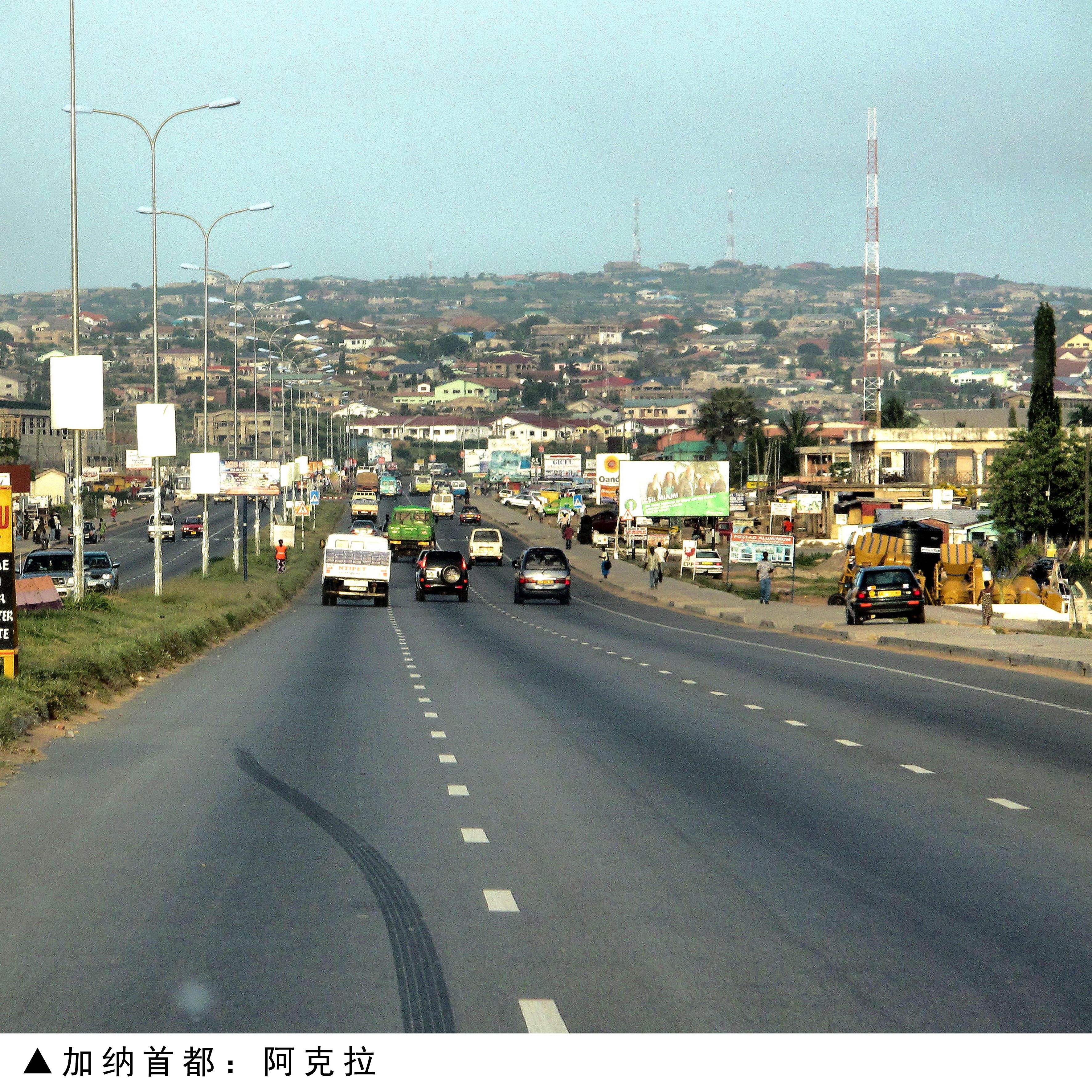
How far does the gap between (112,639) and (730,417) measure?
14046 centimetres

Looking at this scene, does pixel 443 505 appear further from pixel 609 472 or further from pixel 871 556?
pixel 871 556

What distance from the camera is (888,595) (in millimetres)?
38531

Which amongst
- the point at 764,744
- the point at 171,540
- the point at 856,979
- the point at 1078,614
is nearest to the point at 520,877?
the point at 856,979

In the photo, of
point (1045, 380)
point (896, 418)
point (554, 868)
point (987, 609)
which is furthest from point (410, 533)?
point (896, 418)

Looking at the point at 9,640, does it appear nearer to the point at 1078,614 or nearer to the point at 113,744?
the point at 113,744

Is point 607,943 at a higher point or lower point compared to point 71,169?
lower

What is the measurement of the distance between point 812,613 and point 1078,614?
9.74 m

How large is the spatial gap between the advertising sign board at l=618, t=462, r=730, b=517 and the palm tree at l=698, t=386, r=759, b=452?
267 ft

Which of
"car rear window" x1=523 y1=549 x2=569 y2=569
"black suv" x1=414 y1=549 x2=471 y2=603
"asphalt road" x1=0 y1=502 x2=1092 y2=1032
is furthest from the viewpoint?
"black suv" x1=414 y1=549 x2=471 y2=603

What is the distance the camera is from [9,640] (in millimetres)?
17625

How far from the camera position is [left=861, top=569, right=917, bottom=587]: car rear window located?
126ft

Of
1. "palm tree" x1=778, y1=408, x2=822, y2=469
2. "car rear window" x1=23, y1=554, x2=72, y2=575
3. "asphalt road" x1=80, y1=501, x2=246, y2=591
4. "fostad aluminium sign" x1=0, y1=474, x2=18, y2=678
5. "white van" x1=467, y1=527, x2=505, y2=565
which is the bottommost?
"asphalt road" x1=80, y1=501, x2=246, y2=591

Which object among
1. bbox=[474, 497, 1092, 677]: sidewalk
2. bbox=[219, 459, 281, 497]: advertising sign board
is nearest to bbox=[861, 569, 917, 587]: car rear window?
bbox=[474, 497, 1092, 677]: sidewalk

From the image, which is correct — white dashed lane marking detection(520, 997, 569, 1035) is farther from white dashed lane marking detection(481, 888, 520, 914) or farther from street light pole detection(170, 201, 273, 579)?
street light pole detection(170, 201, 273, 579)
